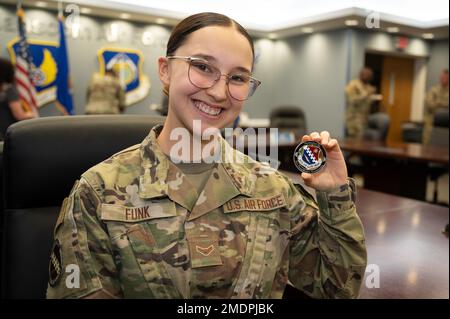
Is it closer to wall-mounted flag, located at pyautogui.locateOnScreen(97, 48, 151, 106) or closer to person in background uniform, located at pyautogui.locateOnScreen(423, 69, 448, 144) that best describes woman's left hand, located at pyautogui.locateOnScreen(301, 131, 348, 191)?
wall-mounted flag, located at pyautogui.locateOnScreen(97, 48, 151, 106)

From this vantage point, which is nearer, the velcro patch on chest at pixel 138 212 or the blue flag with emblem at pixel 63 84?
the velcro patch on chest at pixel 138 212

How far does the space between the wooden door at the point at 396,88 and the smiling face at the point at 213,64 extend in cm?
900

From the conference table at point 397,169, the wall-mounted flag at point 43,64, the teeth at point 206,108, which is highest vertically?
the wall-mounted flag at point 43,64

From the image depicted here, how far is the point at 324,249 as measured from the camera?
0.96 m

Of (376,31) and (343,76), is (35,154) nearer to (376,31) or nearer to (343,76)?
(343,76)

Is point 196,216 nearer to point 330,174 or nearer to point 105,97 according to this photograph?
point 330,174

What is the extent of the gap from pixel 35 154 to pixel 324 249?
0.73 metres

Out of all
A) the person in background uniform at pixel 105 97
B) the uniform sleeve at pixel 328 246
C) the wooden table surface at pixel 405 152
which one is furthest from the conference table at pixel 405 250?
the person in background uniform at pixel 105 97

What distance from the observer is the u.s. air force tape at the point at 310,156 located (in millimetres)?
857

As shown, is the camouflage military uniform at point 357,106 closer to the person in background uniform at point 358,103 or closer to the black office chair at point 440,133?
the person in background uniform at point 358,103

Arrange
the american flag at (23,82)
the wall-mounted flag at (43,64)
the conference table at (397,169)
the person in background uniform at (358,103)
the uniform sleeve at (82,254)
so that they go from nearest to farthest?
1. the uniform sleeve at (82,254)
2. the american flag at (23,82)
3. the conference table at (397,169)
4. the wall-mounted flag at (43,64)
5. the person in background uniform at (358,103)

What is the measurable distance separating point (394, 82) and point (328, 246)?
30.3 feet

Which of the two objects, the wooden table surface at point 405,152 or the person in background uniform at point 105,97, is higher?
the person in background uniform at point 105,97

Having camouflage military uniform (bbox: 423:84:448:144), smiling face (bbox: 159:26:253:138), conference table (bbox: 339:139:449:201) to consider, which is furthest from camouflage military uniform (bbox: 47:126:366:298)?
camouflage military uniform (bbox: 423:84:448:144)
